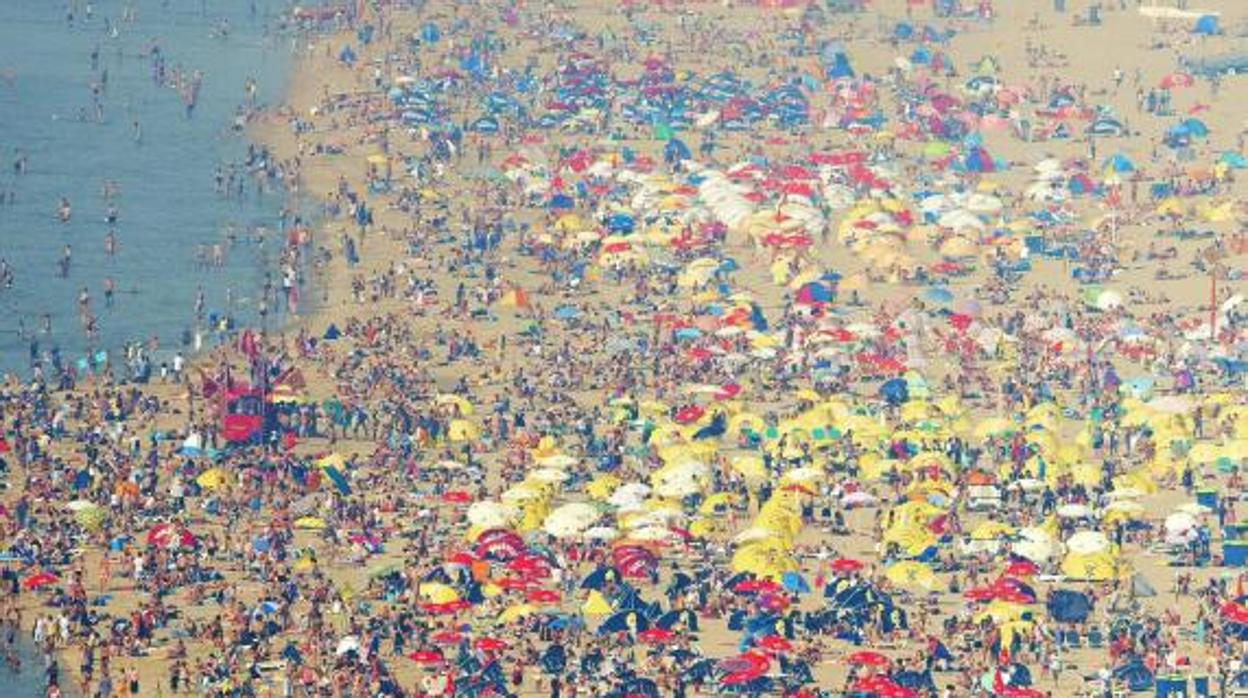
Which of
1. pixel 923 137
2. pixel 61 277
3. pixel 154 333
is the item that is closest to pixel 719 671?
pixel 154 333

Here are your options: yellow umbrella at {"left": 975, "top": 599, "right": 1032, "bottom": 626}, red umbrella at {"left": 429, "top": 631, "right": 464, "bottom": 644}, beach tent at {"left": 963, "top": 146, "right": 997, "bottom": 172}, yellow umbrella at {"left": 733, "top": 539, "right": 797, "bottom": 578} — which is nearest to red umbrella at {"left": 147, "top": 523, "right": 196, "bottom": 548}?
red umbrella at {"left": 429, "top": 631, "right": 464, "bottom": 644}

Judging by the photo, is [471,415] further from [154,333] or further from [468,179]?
[468,179]

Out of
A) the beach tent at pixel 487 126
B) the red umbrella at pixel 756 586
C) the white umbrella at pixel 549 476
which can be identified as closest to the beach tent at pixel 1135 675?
the red umbrella at pixel 756 586

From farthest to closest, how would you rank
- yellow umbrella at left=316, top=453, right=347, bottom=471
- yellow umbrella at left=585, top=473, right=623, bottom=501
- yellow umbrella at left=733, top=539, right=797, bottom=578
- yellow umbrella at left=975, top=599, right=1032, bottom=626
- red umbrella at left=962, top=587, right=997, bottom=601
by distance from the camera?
yellow umbrella at left=316, top=453, right=347, bottom=471 → yellow umbrella at left=585, top=473, right=623, bottom=501 → yellow umbrella at left=733, top=539, right=797, bottom=578 → red umbrella at left=962, top=587, right=997, bottom=601 → yellow umbrella at left=975, top=599, right=1032, bottom=626

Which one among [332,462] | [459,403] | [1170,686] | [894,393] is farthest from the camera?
[894,393]

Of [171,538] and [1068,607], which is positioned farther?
[171,538]

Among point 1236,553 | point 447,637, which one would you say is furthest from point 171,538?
point 1236,553

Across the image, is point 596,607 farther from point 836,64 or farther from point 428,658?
point 836,64

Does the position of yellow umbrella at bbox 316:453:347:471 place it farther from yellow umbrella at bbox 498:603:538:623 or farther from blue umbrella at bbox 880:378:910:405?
blue umbrella at bbox 880:378:910:405
